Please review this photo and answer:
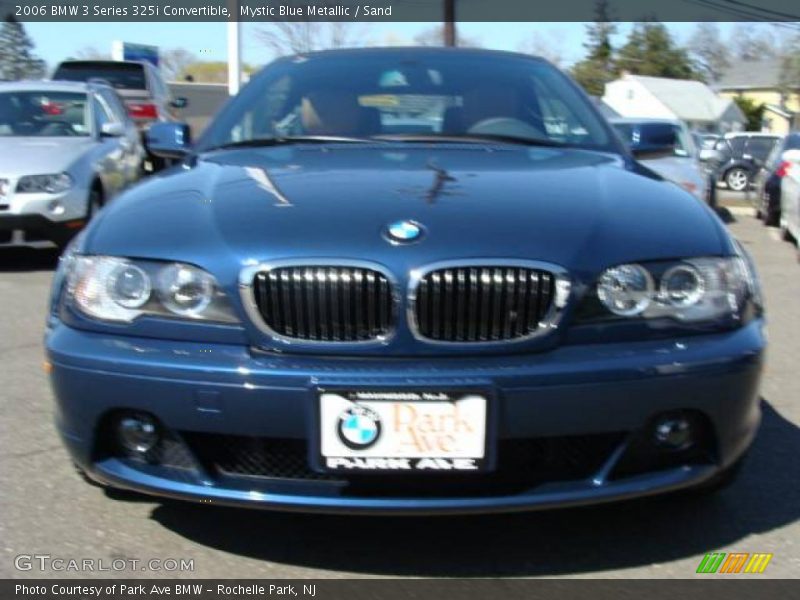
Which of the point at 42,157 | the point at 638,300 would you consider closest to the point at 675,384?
the point at 638,300

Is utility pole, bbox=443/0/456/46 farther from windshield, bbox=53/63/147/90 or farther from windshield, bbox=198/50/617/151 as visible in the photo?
windshield, bbox=198/50/617/151

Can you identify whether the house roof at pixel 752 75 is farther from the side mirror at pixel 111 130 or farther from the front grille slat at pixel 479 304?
the front grille slat at pixel 479 304

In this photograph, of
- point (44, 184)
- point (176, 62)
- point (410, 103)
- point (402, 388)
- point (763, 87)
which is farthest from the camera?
point (763, 87)

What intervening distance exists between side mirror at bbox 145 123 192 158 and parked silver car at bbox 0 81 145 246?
3809 millimetres

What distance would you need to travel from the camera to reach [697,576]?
2.76 meters

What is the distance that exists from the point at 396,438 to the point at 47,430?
2080mm

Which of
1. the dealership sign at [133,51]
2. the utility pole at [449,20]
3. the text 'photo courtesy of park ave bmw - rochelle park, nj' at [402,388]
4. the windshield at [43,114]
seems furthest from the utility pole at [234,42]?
the dealership sign at [133,51]

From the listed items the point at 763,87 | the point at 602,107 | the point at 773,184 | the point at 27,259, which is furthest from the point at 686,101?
the point at 27,259

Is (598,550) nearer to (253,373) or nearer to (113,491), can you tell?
(253,373)

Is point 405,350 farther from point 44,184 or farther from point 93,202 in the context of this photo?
point 93,202

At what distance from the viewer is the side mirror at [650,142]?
428cm

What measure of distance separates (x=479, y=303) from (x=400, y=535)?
828 millimetres

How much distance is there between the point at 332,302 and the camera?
256 centimetres

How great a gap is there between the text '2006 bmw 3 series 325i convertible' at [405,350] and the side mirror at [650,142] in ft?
4.59
